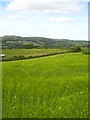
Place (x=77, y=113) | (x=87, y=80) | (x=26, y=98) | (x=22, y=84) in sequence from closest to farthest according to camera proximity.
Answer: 1. (x=77, y=113)
2. (x=26, y=98)
3. (x=22, y=84)
4. (x=87, y=80)

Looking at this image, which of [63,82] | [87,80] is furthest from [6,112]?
[87,80]

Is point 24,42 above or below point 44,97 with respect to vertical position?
above

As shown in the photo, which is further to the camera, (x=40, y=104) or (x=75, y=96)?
(x=75, y=96)

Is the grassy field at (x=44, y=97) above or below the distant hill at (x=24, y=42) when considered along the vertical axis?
below

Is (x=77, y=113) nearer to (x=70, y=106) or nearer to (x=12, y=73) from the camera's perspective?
(x=70, y=106)

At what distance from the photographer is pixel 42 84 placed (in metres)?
14.3

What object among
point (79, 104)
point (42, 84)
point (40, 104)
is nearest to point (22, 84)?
point (42, 84)

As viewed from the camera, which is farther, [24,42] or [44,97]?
[24,42]

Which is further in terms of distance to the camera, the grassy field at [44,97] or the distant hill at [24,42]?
the distant hill at [24,42]

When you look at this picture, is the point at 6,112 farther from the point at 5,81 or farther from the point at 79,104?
the point at 5,81

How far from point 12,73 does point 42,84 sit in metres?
4.09

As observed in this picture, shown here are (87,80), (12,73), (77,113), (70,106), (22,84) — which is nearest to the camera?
(77,113)

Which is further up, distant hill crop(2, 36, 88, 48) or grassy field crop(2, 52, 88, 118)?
distant hill crop(2, 36, 88, 48)

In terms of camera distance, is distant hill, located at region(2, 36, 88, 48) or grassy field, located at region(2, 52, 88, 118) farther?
distant hill, located at region(2, 36, 88, 48)
